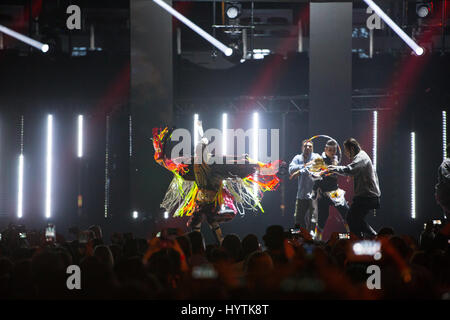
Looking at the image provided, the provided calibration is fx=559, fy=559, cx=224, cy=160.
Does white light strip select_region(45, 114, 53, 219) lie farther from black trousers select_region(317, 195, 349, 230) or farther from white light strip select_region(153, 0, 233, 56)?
black trousers select_region(317, 195, 349, 230)

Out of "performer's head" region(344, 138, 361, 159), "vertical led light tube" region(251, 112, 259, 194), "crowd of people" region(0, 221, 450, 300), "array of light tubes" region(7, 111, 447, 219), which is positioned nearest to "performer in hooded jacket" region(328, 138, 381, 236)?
"performer's head" region(344, 138, 361, 159)

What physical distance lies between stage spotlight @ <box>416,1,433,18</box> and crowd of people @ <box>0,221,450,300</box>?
6.04 meters

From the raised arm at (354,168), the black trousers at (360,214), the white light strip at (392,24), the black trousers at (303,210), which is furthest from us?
the white light strip at (392,24)

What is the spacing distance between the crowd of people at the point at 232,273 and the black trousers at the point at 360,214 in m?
1.87

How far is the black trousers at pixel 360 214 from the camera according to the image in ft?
20.3

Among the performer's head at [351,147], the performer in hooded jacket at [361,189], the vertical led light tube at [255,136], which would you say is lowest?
the performer in hooded jacket at [361,189]

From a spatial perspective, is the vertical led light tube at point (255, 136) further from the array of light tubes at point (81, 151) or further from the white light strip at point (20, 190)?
the white light strip at point (20, 190)

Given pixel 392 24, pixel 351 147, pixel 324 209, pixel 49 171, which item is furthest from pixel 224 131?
pixel 351 147

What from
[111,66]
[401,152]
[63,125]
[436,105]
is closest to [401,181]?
[401,152]

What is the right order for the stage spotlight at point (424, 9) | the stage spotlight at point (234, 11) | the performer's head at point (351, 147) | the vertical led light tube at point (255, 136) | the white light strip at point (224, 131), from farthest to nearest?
the white light strip at point (224, 131) → the vertical led light tube at point (255, 136) → the stage spotlight at point (234, 11) → the stage spotlight at point (424, 9) → the performer's head at point (351, 147)

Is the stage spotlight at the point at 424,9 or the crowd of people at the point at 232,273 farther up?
the stage spotlight at the point at 424,9

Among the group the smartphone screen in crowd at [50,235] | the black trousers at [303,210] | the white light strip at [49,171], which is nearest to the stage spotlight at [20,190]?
the white light strip at [49,171]
